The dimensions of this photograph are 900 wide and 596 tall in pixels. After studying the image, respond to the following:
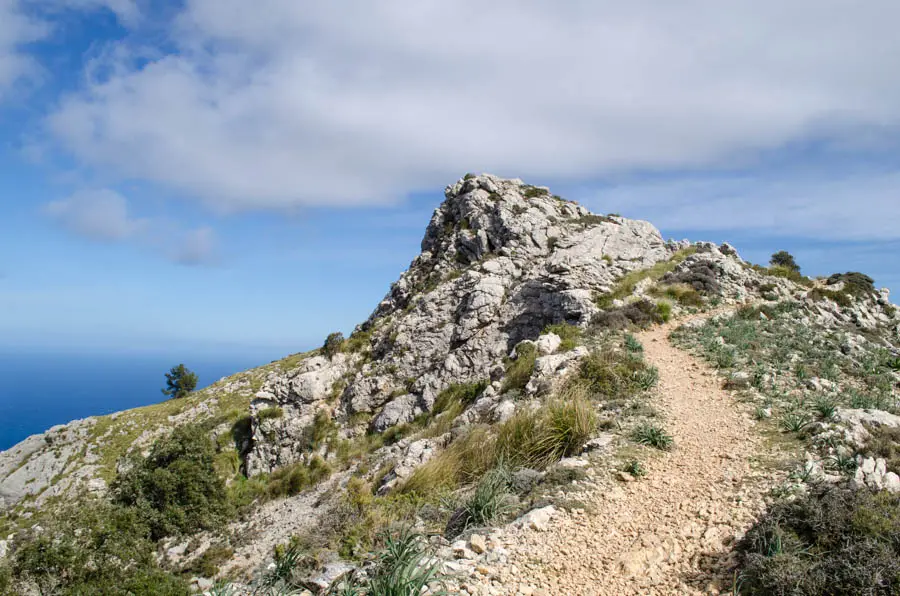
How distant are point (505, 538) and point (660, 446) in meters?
4.46

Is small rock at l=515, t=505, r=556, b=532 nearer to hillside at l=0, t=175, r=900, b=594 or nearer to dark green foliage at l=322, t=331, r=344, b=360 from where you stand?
hillside at l=0, t=175, r=900, b=594

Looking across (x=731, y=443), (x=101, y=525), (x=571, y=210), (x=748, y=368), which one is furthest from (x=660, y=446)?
(x=571, y=210)

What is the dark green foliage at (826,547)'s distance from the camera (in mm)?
4977

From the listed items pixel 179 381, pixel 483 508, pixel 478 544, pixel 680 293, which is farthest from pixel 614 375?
pixel 179 381

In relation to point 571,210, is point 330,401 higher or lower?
lower

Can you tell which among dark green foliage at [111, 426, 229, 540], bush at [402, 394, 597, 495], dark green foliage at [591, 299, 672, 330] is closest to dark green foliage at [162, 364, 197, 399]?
dark green foliage at [111, 426, 229, 540]

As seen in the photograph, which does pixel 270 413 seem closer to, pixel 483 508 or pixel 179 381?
pixel 483 508

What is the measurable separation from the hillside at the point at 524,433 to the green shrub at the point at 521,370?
13 centimetres

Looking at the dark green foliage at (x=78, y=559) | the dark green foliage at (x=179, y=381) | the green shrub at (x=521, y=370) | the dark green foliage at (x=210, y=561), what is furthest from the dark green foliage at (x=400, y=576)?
the dark green foliage at (x=179, y=381)

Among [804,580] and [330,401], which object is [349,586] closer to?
[804,580]

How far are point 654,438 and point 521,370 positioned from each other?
725cm

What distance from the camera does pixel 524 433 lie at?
33.6ft

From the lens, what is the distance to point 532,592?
5539 mm

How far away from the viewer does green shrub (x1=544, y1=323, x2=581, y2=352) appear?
18.0 m
